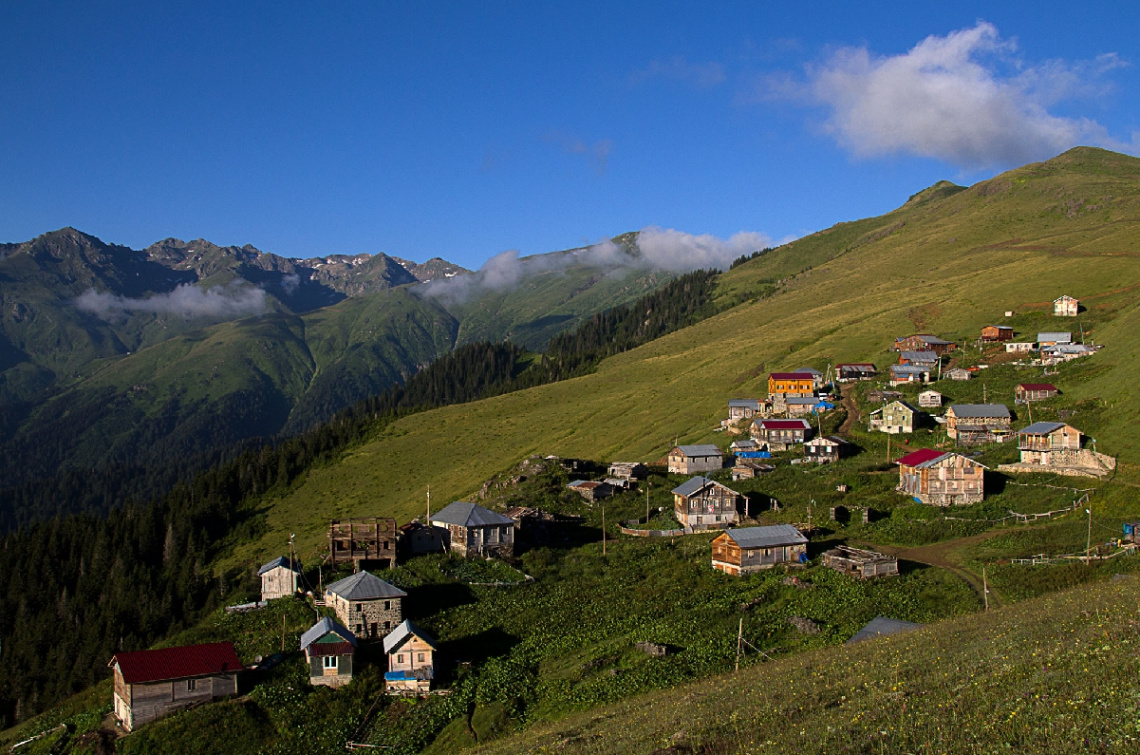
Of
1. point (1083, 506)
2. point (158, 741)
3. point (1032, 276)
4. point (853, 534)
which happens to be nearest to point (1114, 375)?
point (1083, 506)

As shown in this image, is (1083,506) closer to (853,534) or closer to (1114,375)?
(853,534)

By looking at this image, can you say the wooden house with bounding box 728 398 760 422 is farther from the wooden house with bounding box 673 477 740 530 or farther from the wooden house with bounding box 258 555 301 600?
the wooden house with bounding box 258 555 301 600

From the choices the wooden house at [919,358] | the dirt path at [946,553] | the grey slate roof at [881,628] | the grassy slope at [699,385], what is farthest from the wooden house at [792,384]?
the grey slate roof at [881,628]

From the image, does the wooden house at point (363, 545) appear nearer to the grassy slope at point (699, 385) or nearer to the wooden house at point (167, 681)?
the wooden house at point (167, 681)

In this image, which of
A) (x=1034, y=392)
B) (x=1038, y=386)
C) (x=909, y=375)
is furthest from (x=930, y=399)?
(x=909, y=375)

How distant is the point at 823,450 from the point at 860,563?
124 feet

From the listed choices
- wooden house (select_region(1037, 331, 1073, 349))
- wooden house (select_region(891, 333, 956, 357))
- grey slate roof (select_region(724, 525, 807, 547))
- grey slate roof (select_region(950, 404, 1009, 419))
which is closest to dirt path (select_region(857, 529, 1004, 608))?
grey slate roof (select_region(724, 525, 807, 547))

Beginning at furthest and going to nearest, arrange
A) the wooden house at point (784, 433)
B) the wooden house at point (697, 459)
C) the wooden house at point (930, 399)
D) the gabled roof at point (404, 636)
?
1. the wooden house at point (930, 399)
2. the wooden house at point (784, 433)
3. the wooden house at point (697, 459)
4. the gabled roof at point (404, 636)

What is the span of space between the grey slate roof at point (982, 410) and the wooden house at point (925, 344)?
33574 mm

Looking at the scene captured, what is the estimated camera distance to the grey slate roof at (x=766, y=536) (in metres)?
55.7

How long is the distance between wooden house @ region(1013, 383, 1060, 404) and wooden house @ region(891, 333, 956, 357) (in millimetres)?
27451

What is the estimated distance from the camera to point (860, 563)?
5069cm

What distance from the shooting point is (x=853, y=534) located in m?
62.5

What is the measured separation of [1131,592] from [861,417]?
7211 cm
